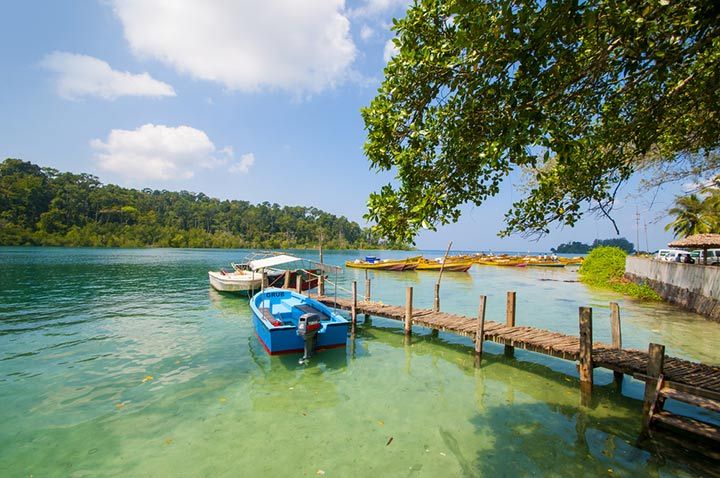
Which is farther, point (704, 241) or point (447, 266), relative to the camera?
point (447, 266)

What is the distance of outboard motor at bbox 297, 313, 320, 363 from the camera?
11195 millimetres

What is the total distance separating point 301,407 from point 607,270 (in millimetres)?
40344

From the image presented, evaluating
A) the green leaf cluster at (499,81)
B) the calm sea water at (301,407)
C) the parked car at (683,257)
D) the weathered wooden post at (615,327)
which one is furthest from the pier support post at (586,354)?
the parked car at (683,257)

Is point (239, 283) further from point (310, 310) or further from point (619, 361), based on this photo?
point (619, 361)

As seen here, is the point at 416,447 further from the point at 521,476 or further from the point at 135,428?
the point at 135,428

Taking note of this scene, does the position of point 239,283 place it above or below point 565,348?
below

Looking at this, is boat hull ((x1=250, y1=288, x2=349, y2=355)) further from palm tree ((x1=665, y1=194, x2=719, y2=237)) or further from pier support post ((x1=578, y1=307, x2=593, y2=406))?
palm tree ((x1=665, y1=194, x2=719, y2=237))

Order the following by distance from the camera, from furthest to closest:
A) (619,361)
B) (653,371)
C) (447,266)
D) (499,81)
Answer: (447,266) → (619,361) → (653,371) → (499,81)

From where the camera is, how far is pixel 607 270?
37406 millimetres

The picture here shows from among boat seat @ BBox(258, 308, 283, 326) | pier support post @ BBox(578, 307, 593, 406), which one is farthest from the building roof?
boat seat @ BBox(258, 308, 283, 326)

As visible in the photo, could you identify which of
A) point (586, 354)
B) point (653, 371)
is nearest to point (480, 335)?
point (586, 354)

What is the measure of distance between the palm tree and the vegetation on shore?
23.9 ft

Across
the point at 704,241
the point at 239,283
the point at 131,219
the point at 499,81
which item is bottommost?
the point at 239,283

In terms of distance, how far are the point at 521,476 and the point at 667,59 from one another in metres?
6.55
